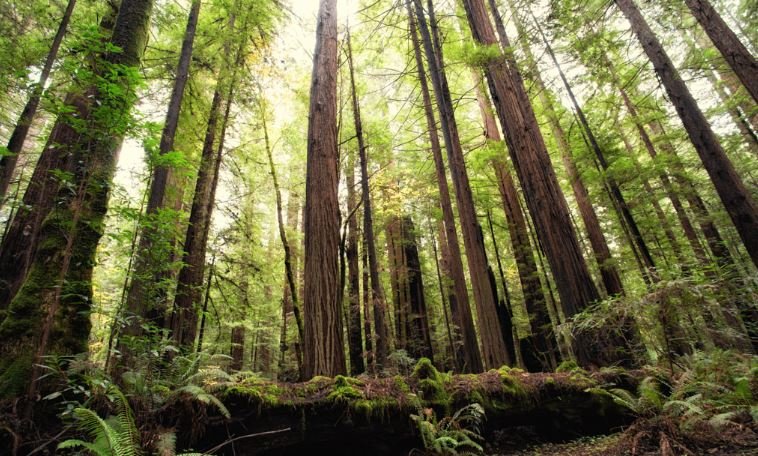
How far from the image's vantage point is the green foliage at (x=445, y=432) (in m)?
3.25

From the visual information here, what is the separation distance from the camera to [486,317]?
6508 mm

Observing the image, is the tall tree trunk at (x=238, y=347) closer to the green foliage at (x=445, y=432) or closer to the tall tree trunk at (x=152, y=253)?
the tall tree trunk at (x=152, y=253)

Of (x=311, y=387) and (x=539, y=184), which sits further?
(x=539, y=184)

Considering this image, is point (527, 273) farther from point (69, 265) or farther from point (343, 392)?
point (69, 265)

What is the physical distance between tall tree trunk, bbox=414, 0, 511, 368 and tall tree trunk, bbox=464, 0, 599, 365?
1.06 meters

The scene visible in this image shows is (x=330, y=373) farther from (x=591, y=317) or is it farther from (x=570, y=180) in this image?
(x=570, y=180)

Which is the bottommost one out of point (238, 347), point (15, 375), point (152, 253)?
point (15, 375)

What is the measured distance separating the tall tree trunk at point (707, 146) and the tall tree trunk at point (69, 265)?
8840 millimetres

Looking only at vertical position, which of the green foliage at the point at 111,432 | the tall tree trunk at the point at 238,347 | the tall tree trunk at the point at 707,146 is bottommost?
the green foliage at the point at 111,432

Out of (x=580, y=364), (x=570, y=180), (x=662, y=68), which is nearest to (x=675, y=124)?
(x=570, y=180)

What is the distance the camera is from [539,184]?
642cm

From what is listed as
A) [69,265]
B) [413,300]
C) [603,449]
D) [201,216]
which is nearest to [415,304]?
[413,300]

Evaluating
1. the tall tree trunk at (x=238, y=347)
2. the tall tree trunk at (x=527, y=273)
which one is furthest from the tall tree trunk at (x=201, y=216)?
the tall tree trunk at (x=527, y=273)

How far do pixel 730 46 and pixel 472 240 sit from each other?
5.93m
